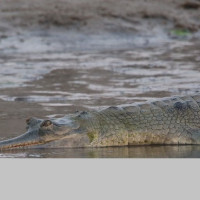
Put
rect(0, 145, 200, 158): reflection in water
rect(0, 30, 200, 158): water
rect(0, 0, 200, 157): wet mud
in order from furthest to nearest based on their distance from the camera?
1. rect(0, 0, 200, 157): wet mud
2. rect(0, 30, 200, 158): water
3. rect(0, 145, 200, 158): reflection in water

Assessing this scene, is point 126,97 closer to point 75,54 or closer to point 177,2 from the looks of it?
point 75,54

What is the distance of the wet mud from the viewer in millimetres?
7820

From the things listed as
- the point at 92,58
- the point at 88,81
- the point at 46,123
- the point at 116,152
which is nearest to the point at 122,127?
the point at 116,152

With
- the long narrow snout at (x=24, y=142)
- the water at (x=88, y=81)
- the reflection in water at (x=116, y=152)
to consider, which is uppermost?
the water at (x=88, y=81)

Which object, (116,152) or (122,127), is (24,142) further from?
(122,127)

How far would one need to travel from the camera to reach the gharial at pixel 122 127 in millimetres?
5750

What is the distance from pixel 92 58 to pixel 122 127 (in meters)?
8.40

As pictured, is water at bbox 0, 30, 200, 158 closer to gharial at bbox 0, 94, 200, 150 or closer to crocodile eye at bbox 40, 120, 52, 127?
gharial at bbox 0, 94, 200, 150

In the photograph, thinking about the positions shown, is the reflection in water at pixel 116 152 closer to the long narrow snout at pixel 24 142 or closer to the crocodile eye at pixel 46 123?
the long narrow snout at pixel 24 142

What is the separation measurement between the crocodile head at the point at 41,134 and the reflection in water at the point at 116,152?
6 centimetres

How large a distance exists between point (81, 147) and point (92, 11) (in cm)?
1346

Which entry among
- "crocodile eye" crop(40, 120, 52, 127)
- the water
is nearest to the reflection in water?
the water

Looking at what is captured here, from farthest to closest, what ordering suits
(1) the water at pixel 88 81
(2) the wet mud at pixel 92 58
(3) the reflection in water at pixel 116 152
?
(2) the wet mud at pixel 92 58 → (1) the water at pixel 88 81 → (3) the reflection in water at pixel 116 152

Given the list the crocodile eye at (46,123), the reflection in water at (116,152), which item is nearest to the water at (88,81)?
the reflection in water at (116,152)
